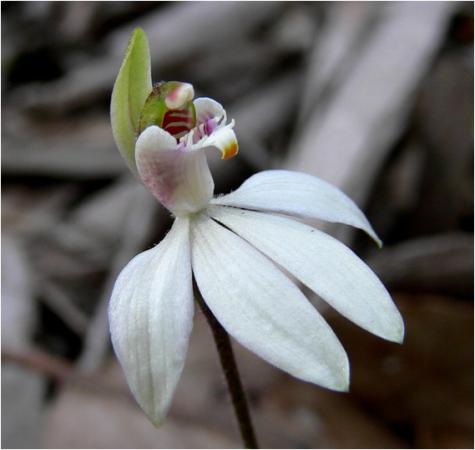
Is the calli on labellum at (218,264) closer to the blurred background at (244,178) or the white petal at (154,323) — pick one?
the white petal at (154,323)

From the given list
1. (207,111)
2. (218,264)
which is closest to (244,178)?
(207,111)

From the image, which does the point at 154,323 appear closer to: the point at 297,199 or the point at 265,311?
the point at 265,311

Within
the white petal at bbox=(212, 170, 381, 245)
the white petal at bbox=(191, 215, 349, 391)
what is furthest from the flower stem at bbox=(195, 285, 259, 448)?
the white petal at bbox=(212, 170, 381, 245)

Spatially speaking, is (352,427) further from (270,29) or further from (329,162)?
(270,29)

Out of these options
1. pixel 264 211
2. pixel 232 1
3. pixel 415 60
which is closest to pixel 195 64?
pixel 232 1

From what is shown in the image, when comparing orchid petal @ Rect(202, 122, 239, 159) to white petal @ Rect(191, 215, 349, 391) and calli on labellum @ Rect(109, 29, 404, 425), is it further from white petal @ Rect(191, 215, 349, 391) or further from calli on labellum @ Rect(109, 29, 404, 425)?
white petal @ Rect(191, 215, 349, 391)

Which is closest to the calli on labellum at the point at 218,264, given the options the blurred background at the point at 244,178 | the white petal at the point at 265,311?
the white petal at the point at 265,311
